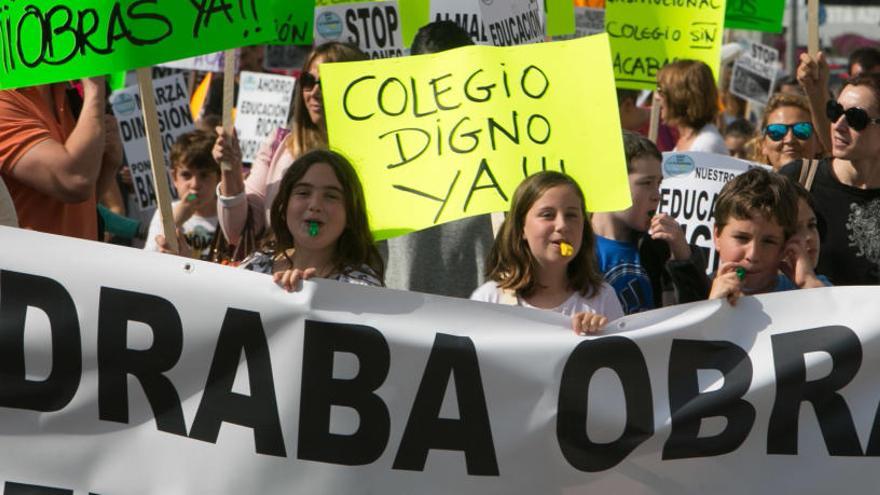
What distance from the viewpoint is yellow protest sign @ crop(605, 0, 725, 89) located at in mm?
7938

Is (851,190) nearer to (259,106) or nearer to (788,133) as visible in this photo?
(788,133)

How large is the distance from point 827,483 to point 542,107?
1441mm

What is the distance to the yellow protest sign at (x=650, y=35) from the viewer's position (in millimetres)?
7938

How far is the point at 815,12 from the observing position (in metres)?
5.71

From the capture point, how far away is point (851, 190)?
213 inches

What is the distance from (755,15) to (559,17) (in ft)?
10.9

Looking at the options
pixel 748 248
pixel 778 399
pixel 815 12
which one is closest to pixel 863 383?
pixel 778 399

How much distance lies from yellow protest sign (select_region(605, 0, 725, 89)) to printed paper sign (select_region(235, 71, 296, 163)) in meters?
2.15

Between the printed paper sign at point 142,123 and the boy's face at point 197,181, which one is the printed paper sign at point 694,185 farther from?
the printed paper sign at point 142,123

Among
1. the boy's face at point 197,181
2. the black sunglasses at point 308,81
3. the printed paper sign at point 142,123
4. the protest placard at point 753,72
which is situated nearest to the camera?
the black sunglasses at point 308,81

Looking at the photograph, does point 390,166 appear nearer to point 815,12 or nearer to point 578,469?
point 578,469

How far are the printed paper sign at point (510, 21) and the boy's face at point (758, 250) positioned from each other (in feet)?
5.55

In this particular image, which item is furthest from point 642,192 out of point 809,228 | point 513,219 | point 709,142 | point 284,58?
point 284,58

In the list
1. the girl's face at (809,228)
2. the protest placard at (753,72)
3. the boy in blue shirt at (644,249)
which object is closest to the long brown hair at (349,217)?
the boy in blue shirt at (644,249)
